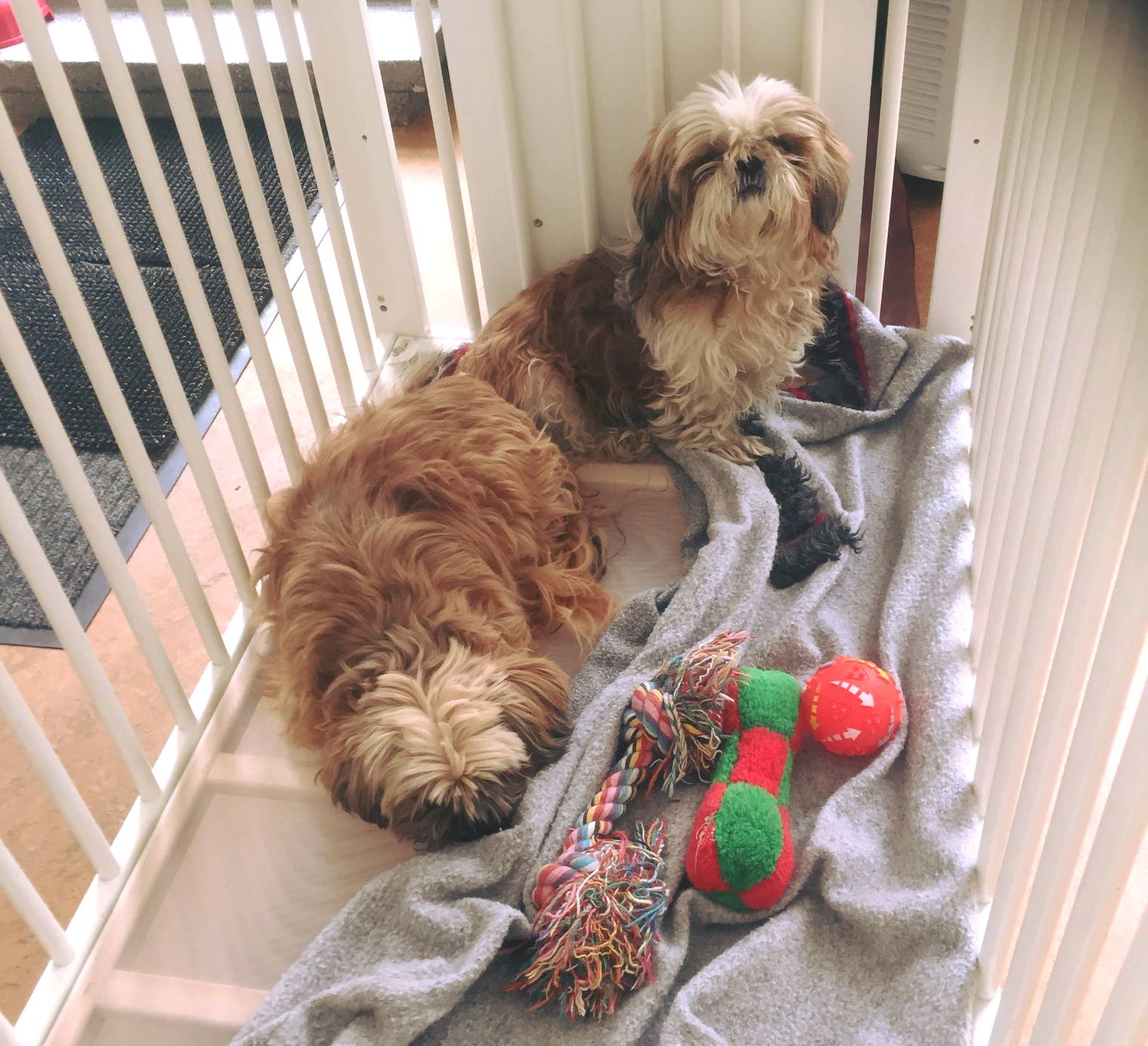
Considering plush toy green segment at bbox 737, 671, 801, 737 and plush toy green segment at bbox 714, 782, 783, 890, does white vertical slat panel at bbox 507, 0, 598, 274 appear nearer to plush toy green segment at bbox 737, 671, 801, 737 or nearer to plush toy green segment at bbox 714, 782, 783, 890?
plush toy green segment at bbox 737, 671, 801, 737

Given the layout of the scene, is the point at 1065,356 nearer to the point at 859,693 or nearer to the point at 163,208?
the point at 859,693

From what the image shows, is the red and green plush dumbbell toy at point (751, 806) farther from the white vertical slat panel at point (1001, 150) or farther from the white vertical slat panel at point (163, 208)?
the white vertical slat panel at point (163, 208)

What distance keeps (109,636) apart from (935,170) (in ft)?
5.99

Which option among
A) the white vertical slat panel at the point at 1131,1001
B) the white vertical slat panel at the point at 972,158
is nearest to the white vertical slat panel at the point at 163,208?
the white vertical slat panel at the point at 972,158

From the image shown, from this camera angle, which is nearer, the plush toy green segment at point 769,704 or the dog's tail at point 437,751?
the dog's tail at point 437,751

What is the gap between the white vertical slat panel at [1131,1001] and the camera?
70 centimetres

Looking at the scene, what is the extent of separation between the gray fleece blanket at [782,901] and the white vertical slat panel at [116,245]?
547 mm

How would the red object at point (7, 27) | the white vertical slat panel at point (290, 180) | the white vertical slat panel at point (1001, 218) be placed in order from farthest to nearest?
the red object at point (7, 27), the white vertical slat panel at point (290, 180), the white vertical slat panel at point (1001, 218)

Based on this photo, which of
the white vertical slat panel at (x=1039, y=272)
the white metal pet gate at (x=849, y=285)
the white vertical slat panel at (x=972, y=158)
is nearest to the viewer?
the white metal pet gate at (x=849, y=285)

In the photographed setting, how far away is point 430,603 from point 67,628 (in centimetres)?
40

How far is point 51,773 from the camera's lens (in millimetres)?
1198

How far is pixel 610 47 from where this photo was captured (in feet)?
Answer: 5.82

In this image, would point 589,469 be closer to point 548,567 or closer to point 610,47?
point 548,567

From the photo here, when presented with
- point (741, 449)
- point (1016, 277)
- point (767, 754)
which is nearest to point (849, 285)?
point (741, 449)
